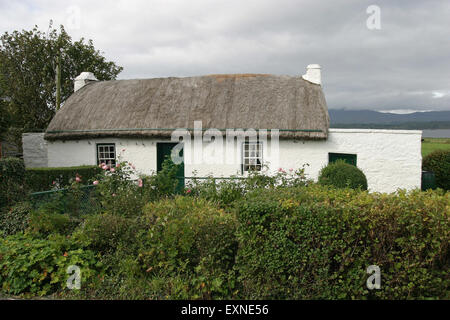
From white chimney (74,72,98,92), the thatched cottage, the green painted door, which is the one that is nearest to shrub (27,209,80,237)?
the thatched cottage

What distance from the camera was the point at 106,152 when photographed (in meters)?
13.7

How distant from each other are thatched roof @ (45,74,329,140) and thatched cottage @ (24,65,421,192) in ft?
0.14

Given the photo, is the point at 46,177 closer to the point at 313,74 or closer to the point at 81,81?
the point at 81,81

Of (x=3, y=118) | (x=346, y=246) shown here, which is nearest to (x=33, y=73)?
(x=3, y=118)

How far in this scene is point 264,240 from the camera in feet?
13.5

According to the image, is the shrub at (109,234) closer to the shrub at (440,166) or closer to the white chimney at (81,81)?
the shrub at (440,166)

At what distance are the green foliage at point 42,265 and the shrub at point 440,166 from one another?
13142 millimetres

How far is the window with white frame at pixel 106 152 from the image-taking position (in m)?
13.7

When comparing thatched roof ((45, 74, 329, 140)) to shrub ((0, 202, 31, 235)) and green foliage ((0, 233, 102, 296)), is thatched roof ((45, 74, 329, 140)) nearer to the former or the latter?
shrub ((0, 202, 31, 235))

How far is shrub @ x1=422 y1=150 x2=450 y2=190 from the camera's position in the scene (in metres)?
12.4

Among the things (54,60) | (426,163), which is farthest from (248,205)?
(54,60)

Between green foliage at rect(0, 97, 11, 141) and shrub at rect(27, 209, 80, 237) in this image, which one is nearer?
shrub at rect(27, 209, 80, 237)

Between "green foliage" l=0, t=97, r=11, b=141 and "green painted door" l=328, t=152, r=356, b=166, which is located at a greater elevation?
"green foliage" l=0, t=97, r=11, b=141
